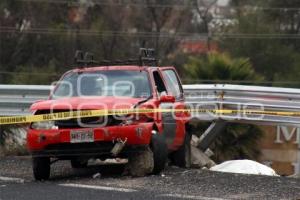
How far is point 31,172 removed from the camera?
11273mm

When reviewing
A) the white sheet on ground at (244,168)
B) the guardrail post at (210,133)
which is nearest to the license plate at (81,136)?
the white sheet on ground at (244,168)

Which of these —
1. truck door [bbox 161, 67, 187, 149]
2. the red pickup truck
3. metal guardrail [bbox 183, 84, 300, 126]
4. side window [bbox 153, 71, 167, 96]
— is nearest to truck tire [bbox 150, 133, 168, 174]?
the red pickup truck

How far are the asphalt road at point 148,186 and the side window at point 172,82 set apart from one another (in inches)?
52.2

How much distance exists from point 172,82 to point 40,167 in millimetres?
2872

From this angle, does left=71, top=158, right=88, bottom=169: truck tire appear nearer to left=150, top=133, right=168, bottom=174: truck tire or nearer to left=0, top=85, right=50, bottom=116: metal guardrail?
left=150, top=133, right=168, bottom=174: truck tire

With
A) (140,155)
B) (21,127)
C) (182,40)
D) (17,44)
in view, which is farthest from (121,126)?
(182,40)

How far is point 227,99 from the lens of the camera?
14.0m

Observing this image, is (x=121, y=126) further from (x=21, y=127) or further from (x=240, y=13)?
(x=240, y=13)

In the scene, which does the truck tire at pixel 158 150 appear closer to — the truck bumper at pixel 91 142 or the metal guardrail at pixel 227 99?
the truck bumper at pixel 91 142

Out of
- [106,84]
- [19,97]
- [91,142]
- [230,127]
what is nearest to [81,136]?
[91,142]

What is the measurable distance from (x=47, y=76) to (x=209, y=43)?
1380 cm

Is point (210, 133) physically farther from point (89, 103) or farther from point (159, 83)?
point (89, 103)

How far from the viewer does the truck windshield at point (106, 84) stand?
1090cm

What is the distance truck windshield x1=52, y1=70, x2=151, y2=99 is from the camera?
1090 cm
